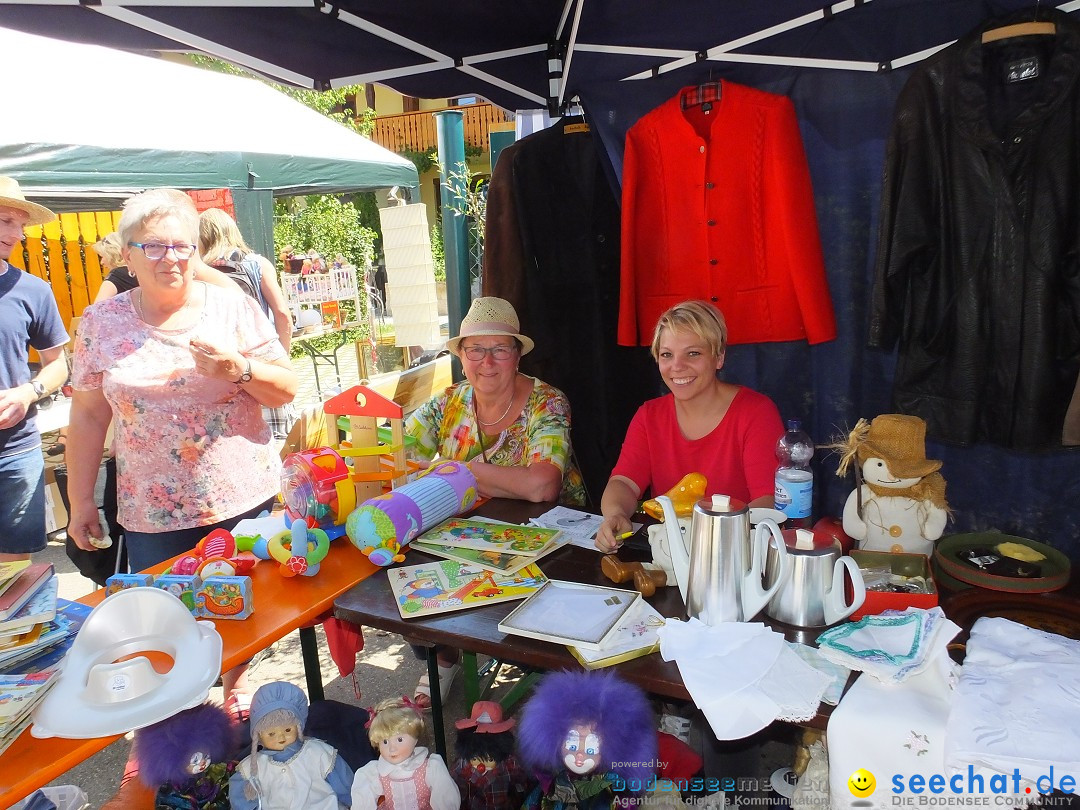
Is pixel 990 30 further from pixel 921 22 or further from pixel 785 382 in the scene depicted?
pixel 785 382

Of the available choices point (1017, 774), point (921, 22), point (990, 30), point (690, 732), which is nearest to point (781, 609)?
point (1017, 774)

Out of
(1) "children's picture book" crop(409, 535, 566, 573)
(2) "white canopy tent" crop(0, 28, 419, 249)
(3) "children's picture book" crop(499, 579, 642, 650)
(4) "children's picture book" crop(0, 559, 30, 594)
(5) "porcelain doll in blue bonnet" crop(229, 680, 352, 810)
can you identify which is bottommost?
(5) "porcelain doll in blue bonnet" crop(229, 680, 352, 810)

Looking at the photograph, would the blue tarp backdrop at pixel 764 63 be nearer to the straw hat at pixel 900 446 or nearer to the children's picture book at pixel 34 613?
the straw hat at pixel 900 446

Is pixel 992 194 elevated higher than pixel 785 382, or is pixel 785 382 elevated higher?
pixel 992 194

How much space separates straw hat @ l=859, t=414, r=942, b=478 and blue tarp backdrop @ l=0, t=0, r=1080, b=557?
3.60ft

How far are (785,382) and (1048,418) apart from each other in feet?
3.28

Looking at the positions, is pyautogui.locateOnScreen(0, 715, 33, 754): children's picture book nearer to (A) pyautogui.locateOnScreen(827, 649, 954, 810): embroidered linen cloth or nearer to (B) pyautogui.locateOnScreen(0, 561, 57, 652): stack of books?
(B) pyautogui.locateOnScreen(0, 561, 57, 652): stack of books

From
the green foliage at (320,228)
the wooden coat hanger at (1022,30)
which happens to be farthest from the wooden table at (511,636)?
the green foliage at (320,228)

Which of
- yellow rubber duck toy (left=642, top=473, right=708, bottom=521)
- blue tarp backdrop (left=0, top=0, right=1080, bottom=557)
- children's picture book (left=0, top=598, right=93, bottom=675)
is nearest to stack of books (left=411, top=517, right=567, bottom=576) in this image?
yellow rubber duck toy (left=642, top=473, right=708, bottom=521)

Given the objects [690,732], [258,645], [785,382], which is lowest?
[690,732]

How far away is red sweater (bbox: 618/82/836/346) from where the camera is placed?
104 inches

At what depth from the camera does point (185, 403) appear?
2.21 meters

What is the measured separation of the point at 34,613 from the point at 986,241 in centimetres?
275

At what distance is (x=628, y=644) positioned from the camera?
1.51 m
